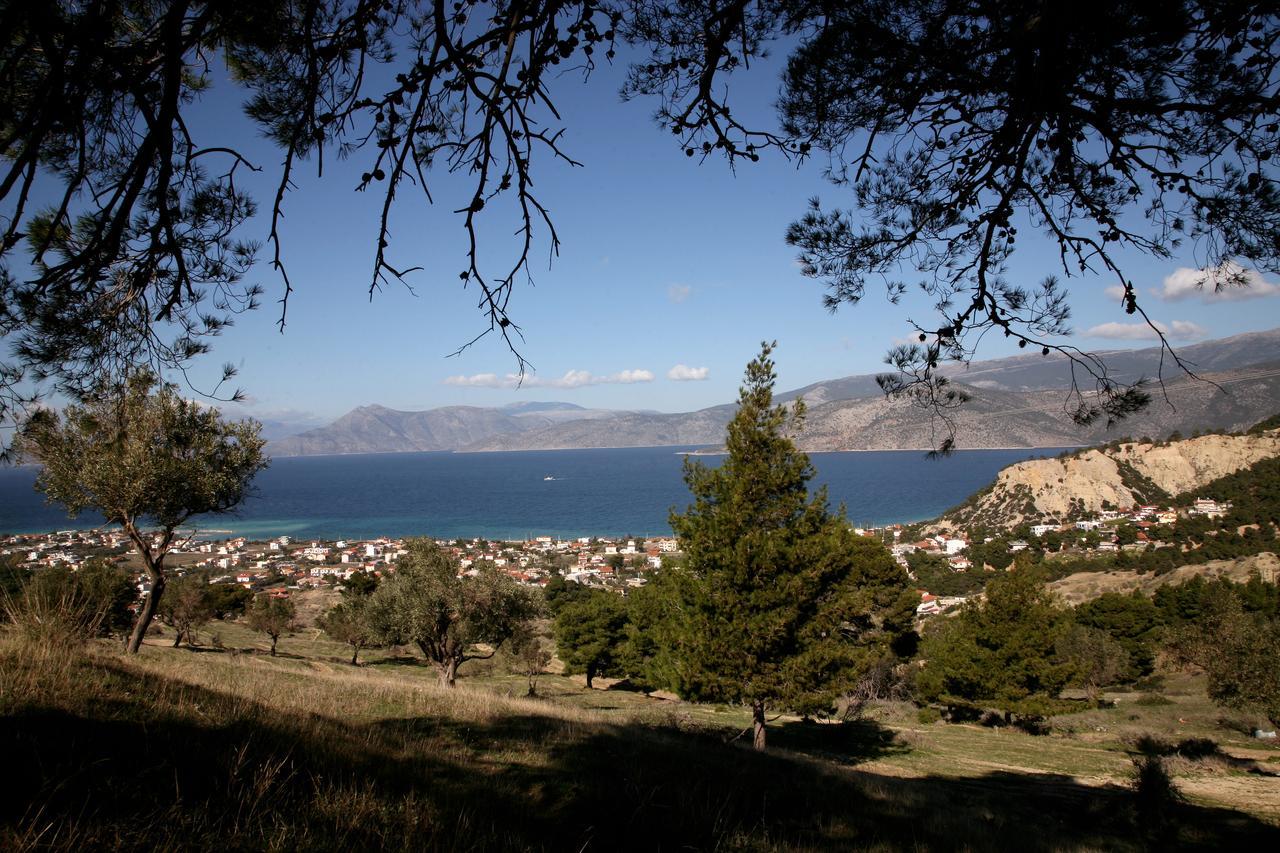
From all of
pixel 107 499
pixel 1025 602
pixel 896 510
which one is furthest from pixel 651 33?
pixel 896 510

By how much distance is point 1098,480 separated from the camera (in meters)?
81.3

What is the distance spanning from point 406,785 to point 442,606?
60.6 ft

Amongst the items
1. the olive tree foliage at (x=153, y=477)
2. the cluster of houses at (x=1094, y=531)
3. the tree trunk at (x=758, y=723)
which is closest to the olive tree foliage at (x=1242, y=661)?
the tree trunk at (x=758, y=723)

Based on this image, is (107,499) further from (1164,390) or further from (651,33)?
(1164,390)

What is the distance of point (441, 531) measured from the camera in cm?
10269

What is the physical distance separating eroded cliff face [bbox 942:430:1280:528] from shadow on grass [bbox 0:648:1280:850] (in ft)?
286

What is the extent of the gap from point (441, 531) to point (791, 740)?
93.6m

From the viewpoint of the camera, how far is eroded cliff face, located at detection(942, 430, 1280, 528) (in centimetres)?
7356

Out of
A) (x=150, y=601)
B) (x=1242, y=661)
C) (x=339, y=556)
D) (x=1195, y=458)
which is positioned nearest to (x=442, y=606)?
(x=150, y=601)

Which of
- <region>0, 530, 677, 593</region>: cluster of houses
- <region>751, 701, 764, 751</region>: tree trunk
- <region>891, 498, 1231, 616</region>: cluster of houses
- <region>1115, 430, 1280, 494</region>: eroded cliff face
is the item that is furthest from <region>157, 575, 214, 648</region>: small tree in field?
<region>1115, 430, 1280, 494</region>: eroded cliff face

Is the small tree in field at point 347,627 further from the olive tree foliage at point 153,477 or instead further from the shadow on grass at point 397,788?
the shadow on grass at point 397,788

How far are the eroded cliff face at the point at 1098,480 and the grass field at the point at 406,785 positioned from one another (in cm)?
8295

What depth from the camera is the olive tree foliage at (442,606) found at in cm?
2072

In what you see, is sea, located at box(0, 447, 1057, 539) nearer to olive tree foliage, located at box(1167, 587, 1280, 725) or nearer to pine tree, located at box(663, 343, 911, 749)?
olive tree foliage, located at box(1167, 587, 1280, 725)
